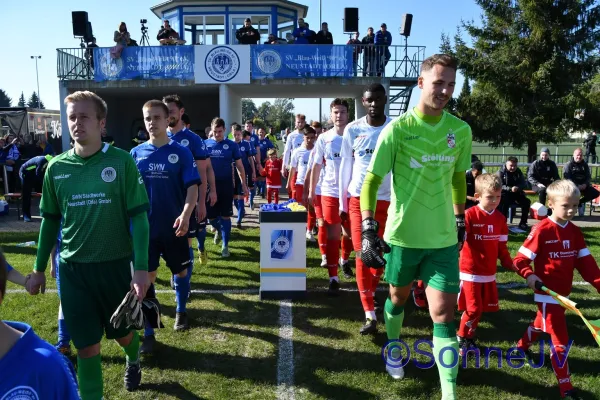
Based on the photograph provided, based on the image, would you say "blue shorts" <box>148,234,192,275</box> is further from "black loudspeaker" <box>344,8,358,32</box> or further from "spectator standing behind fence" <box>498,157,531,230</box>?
"black loudspeaker" <box>344,8,358,32</box>

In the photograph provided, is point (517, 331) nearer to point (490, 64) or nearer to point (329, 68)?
point (329, 68)

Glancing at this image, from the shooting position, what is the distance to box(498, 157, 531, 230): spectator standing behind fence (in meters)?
10.1

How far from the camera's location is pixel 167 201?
170 inches

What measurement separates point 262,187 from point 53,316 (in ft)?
36.2

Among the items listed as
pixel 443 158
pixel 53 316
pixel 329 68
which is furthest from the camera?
pixel 329 68

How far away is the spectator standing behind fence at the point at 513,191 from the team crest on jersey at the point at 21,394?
10070 mm

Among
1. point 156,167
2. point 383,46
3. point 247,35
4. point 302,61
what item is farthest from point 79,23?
point 156,167

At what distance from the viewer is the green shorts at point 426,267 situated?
125 inches

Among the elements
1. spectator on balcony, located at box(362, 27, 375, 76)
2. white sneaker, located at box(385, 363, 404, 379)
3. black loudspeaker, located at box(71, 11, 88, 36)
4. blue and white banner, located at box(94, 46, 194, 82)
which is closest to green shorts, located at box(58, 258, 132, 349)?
white sneaker, located at box(385, 363, 404, 379)

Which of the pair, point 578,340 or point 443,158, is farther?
point 578,340

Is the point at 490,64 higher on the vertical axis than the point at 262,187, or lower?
higher

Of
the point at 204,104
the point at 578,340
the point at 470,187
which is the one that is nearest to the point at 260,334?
the point at 578,340

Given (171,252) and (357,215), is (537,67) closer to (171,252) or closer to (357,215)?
(357,215)

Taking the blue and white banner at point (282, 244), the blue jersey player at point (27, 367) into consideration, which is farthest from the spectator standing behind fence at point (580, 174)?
the blue jersey player at point (27, 367)
